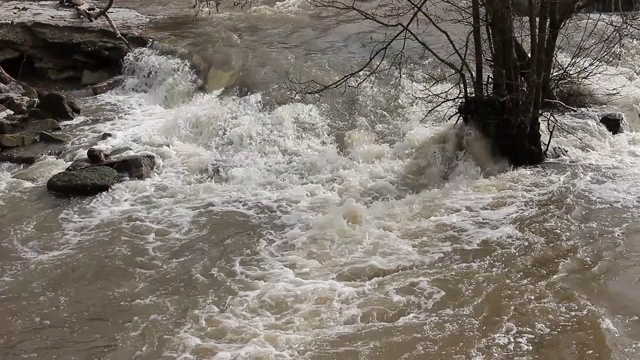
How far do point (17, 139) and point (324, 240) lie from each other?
5.23 m

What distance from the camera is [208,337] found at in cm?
481

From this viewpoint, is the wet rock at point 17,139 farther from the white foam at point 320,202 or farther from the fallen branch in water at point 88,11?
the fallen branch in water at point 88,11

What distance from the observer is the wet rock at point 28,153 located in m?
8.36

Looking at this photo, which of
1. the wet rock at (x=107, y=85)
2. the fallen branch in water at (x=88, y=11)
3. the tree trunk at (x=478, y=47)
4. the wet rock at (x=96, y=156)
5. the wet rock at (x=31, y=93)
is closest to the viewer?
the tree trunk at (x=478, y=47)

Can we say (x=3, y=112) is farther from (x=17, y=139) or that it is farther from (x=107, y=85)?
(x=107, y=85)

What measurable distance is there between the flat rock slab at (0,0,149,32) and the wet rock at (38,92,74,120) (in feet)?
8.85

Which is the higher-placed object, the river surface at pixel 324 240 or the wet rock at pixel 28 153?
the wet rock at pixel 28 153

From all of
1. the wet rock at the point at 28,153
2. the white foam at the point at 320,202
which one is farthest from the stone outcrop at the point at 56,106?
the wet rock at the point at 28,153

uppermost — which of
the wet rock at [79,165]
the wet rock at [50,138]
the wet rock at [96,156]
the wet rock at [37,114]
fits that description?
the wet rock at [37,114]

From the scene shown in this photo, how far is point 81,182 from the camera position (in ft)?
24.4

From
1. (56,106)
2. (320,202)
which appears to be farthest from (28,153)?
(320,202)

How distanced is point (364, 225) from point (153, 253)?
6.98 ft

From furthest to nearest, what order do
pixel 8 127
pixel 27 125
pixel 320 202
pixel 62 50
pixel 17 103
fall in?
pixel 62 50 < pixel 17 103 < pixel 27 125 < pixel 8 127 < pixel 320 202

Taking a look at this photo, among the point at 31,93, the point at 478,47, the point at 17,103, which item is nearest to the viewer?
the point at 478,47
